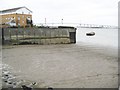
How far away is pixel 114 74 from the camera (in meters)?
12.3

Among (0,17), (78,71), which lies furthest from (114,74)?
(0,17)

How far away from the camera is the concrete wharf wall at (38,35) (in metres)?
29.4

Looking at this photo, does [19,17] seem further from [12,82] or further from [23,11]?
[12,82]

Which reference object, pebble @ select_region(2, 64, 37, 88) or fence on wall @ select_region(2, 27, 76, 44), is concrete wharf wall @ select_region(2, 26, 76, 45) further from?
pebble @ select_region(2, 64, 37, 88)

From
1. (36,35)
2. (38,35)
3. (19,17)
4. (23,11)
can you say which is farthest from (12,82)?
(23,11)

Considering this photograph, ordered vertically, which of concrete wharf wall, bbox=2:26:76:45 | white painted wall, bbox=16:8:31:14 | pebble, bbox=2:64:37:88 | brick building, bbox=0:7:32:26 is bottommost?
pebble, bbox=2:64:37:88

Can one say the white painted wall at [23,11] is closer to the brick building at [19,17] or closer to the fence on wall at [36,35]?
the brick building at [19,17]

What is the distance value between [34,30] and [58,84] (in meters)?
23.1

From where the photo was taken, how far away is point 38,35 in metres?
32.7

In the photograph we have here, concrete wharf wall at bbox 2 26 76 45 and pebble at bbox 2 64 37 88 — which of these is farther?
concrete wharf wall at bbox 2 26 76 45

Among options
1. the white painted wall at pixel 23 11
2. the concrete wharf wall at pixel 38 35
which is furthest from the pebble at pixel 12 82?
the white painted wall at pixel 23 11

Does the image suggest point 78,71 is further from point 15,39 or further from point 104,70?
point 15,39

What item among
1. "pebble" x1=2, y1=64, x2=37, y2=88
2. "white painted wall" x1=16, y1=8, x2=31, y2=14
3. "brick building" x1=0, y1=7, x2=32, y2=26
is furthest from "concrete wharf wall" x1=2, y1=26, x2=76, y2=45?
"pebble" x1=2, y1=64, x2=37, y2=88

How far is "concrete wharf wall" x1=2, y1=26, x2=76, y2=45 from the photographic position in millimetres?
29422
